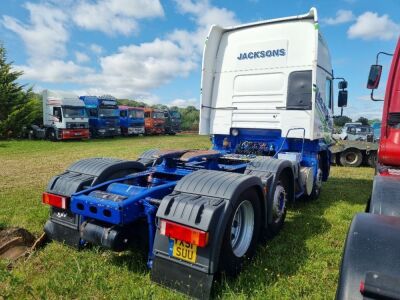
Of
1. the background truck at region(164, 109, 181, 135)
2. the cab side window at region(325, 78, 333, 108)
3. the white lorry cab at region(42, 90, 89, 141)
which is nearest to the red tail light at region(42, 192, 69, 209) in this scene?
the cab side window at region(325, 78, 333, 108)

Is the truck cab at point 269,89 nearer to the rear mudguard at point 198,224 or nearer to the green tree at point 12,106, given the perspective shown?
the rear mudguard at point 198,224

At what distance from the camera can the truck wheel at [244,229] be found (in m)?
3.19

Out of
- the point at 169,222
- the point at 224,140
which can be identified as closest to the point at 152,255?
the point at 169,222

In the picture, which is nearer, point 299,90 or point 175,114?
point 299,90

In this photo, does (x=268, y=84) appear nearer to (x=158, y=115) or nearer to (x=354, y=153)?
(x=354, y=153)

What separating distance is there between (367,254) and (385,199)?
985 millimetres

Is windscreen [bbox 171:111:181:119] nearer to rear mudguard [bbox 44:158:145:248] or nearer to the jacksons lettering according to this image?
the jacksons lettering

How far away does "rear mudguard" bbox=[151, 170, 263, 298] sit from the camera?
8.90 ft

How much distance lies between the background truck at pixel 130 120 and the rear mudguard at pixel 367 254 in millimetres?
31546

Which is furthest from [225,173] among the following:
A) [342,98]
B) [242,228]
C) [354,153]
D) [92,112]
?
[92,112]

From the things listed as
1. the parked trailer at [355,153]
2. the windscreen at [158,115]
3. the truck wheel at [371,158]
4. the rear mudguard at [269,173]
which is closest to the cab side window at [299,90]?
the rear mudguard at [269,173]

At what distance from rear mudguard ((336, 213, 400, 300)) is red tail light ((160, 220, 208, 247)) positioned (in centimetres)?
115

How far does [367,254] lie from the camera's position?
1.66 m

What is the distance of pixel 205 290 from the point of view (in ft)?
8.80
